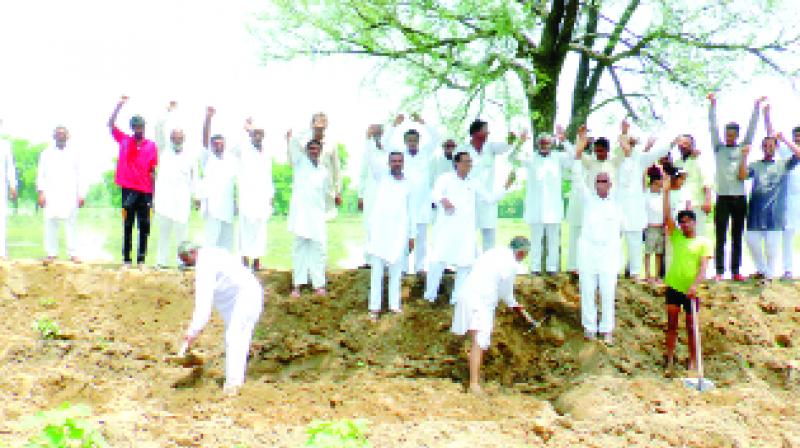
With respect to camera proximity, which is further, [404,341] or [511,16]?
[511,16]

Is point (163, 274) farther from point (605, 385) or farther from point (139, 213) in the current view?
point (605, 385)

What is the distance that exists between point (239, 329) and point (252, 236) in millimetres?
2724

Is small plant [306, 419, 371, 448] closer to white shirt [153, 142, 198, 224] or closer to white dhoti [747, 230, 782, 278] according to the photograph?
white shirt [153, 142, 198, 224]

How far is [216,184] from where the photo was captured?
9.85m

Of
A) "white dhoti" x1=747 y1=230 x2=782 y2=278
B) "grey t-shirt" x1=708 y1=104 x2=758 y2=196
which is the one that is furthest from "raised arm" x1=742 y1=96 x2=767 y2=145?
"white dhoti" x1=747 y1=230 x2=782 y2=278

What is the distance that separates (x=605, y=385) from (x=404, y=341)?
2.47 m

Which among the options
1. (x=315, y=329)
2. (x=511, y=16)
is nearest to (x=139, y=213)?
(x=315, y=329)

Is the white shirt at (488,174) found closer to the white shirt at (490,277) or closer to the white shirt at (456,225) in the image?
the white shirt at (456,225)

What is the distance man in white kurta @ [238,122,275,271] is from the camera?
9.73m

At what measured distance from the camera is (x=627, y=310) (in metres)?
10.1

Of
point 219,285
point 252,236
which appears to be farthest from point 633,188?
point 219,285

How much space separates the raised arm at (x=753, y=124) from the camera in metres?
9.67

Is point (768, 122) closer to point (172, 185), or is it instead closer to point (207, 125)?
point (207, 125)

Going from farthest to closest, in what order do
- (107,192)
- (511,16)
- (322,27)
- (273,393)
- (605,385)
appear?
(107,192), (322,27), (511,16), (605,385), (273,393)
